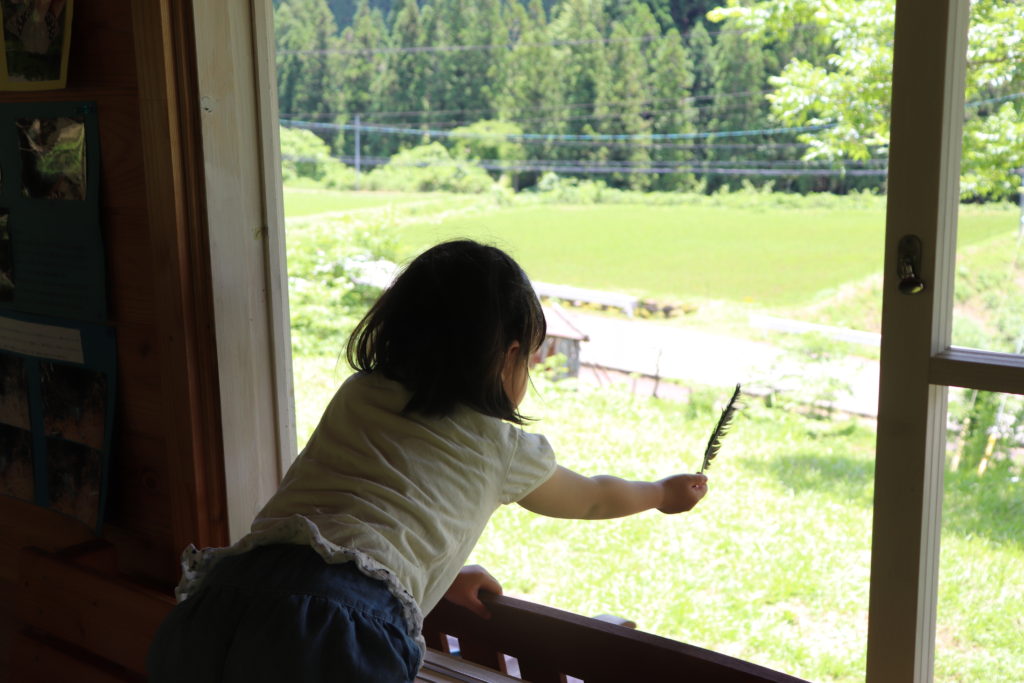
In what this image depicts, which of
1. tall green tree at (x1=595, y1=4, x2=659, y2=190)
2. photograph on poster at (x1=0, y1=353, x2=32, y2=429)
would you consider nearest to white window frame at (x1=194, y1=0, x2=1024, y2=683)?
photograph on poster at (x1=0, y1=353, x2=32, y2=429)

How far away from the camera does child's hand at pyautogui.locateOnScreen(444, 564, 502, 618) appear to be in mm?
1377

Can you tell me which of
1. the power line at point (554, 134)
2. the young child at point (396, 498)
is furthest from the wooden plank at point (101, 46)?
the power line at point (554, 134)

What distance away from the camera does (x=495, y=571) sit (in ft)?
14.1

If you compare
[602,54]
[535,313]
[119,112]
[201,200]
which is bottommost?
[535,313]

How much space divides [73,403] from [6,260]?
313mm

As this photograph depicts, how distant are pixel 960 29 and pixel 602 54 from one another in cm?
635

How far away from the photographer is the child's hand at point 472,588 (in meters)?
1.38

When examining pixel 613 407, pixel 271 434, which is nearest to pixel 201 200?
pixel 271 434

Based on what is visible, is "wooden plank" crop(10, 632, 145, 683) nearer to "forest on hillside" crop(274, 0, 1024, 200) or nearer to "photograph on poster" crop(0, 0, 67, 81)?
"photograph on poster" crop(0, 0, 67, 81)

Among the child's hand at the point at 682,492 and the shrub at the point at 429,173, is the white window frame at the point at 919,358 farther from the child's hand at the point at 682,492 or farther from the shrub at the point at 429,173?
the shrub at the point at 429,173

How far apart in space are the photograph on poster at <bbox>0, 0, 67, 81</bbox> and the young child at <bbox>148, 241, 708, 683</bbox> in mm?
794

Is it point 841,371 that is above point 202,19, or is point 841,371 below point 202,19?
below

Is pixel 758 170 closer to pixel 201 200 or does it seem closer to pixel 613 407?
pixel 613 407

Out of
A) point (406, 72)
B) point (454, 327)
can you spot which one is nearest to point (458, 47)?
point (406, 72)
